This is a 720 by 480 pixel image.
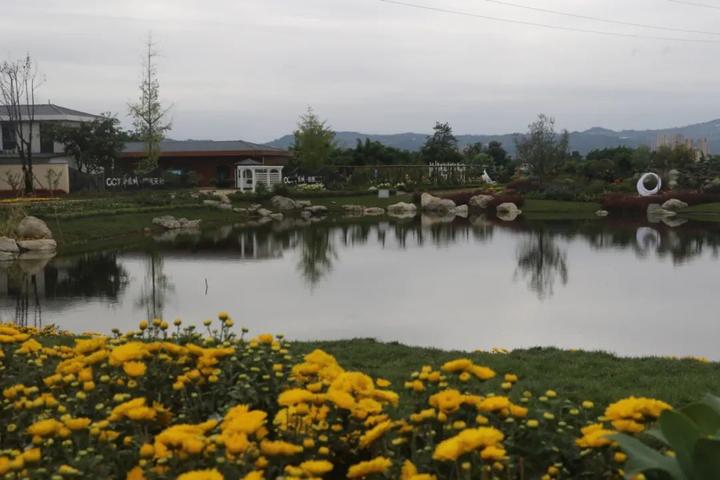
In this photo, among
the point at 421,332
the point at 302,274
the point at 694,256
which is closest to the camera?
the point at 421,332

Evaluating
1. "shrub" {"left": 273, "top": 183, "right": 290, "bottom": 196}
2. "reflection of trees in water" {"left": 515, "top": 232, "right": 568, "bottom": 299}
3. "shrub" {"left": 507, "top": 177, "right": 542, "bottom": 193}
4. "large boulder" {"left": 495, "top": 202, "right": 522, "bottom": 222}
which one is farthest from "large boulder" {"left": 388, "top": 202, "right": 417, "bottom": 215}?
"reflection of trees in water" {"left": 515, "top": 232, "right": 568, "bottom": 299}

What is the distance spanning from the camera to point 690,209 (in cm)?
3247

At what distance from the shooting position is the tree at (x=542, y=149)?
39.9 m

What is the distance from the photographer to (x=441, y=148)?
A: 55312mm

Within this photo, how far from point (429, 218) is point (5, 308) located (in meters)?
21.3

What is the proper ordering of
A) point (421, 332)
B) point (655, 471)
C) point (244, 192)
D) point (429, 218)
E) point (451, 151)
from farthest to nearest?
point (451, 151) < point (244, 192) < point (429, 218) < point (421, 332) < point (655, 471)

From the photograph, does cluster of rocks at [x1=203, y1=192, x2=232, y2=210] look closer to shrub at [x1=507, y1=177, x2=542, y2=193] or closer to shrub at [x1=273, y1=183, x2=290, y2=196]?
shrub at [x1=273, y1=183, x2=290, y2=196]

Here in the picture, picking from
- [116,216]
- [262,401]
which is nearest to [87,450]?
[262,401]

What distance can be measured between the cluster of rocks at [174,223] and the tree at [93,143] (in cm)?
1049

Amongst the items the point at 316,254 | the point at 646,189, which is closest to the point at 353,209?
the point at 646,189

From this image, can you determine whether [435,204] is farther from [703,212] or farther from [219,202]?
[703,212]

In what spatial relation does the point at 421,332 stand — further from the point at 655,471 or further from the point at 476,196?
the point at 476,196

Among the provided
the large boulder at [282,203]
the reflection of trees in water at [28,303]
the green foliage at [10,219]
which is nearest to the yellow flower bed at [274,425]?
the reflection of trees in water at [28,303]

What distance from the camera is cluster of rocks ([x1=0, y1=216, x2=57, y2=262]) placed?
18266 mm
